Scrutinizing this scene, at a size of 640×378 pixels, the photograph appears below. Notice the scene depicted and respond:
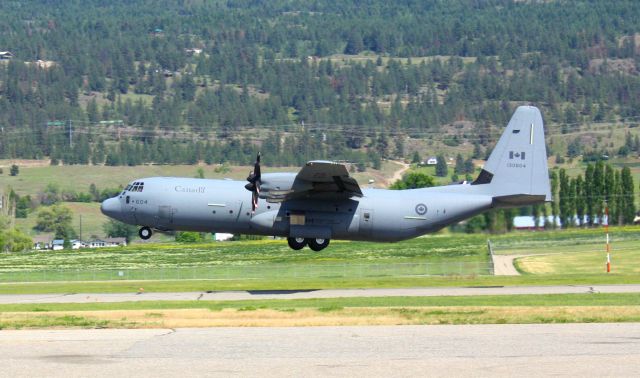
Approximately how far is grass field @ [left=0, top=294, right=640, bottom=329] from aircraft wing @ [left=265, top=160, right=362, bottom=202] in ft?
19.2

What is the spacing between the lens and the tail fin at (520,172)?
52906mm

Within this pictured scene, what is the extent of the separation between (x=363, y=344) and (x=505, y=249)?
5863cm

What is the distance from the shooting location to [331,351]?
27281 millimetres

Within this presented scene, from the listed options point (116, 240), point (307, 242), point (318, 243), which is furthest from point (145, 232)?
point (116, 240)

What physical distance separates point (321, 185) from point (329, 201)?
174 centimetres

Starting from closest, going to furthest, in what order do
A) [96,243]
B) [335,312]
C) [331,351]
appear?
[331,351]
[335,312]
[96,243]

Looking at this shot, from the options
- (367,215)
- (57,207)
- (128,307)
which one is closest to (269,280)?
(367,215)

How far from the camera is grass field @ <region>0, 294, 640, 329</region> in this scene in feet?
115

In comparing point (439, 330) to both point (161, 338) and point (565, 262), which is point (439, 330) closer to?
point (161, 338)

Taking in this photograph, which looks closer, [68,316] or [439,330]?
[439,330]

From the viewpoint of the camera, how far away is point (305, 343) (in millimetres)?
28875

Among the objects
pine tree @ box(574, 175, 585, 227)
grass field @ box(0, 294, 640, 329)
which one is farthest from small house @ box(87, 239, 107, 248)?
grass field @ box(0, 294, 640, 329)

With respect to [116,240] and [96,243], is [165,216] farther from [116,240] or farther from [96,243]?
[116,240]

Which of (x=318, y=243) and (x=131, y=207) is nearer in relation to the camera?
(x=131, y=207)
